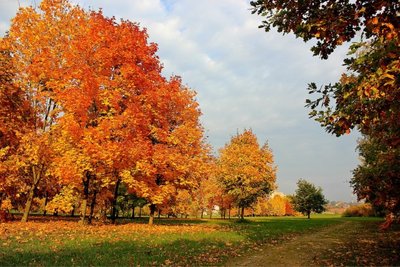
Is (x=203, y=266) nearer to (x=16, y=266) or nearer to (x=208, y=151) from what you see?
(x=16, y=266)

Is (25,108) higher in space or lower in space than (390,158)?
higher

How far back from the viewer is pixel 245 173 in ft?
140

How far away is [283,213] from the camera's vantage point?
110m

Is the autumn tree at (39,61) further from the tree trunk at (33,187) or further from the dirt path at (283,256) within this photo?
→ the dirt path at (283,256)

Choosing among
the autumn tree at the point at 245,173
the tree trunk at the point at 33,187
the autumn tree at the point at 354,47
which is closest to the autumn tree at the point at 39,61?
the tree trunk at the point at 33,187

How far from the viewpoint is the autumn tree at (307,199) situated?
7188 cm

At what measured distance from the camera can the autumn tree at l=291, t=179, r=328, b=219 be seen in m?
71.9

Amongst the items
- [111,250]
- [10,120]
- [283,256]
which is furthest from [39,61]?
[283,256]

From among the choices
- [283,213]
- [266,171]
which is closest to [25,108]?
[266,171]

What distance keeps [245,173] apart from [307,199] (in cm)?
3507

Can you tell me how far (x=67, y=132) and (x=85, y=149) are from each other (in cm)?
203

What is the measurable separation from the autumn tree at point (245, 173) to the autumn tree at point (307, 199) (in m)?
30.4

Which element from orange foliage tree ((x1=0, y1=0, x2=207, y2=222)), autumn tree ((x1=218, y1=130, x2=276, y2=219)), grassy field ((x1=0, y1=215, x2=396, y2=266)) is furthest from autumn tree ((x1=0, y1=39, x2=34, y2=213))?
autumn tree ((x1=218, y1=130, x2=276, y2=219))

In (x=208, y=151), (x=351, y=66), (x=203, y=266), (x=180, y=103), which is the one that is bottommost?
(x=203, y=266)
